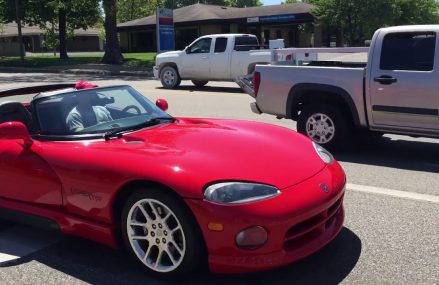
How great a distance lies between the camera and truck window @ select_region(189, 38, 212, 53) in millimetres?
17578

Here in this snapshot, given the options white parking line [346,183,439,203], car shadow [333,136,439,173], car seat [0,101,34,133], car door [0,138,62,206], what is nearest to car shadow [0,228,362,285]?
car door [0,138,62,206]

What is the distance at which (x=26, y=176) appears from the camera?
13.9ft

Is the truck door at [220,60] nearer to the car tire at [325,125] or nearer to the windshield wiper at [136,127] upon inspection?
the car tire at [325,125]

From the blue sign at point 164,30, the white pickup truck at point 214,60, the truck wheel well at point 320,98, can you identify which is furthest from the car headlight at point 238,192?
the blue sign at point 164,30

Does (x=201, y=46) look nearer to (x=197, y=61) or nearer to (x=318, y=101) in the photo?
(x=197, y=61)

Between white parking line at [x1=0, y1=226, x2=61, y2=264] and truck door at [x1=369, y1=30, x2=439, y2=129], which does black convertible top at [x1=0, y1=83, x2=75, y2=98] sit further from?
truck door at [x1=369, y1=30, x2=439, y2=129]

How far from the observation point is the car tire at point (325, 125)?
7426mm

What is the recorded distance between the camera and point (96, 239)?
3908 millimetres

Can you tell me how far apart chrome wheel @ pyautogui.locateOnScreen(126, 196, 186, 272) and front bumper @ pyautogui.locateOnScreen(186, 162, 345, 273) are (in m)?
0.23

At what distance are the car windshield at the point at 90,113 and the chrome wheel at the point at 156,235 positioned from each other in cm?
92

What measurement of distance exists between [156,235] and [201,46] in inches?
576

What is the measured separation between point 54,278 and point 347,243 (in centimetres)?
222

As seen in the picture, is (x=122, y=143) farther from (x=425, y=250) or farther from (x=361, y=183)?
(x=361, y=183)

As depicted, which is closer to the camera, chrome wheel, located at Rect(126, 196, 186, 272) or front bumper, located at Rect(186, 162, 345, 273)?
front bumper, located at Rect(186, 162, 345, 273)
